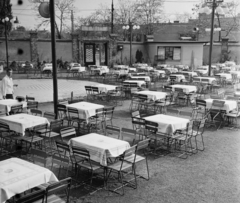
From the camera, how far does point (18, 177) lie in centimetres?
520

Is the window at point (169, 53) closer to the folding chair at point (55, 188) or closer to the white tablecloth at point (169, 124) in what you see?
the white tablecloth at point (169, 124)

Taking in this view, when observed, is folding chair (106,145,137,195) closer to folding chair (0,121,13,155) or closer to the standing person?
folding chair (0,121,13,155)

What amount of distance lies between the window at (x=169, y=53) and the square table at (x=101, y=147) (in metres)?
27.7

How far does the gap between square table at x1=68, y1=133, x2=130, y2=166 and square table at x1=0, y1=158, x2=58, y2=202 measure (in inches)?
49.8

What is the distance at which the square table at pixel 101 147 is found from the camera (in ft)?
21.3

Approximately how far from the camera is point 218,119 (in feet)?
39.6

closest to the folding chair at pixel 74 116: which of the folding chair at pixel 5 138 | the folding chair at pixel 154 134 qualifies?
the folding chair at pixel 5 138

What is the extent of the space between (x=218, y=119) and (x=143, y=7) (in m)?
35.7

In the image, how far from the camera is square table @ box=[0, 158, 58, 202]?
4914 millimetres

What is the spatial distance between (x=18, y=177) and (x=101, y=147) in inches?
74.1

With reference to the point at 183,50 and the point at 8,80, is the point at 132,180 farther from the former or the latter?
the point at 183,50

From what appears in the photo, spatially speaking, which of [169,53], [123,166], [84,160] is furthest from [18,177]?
[169,53]

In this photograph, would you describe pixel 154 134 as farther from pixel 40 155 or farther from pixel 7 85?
pixel 7 85

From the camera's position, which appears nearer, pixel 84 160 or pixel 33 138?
pixel 84 160
